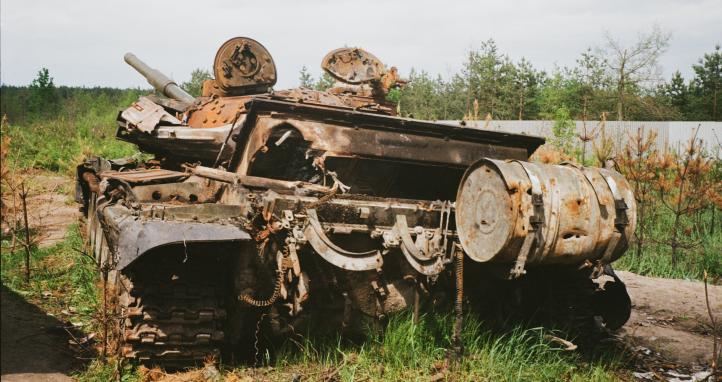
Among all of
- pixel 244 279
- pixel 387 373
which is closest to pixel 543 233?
Result: pixel 387 373

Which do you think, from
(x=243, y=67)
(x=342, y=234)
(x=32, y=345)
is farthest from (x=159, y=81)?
(x=342, y=234)

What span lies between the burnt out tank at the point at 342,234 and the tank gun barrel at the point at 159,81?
296 cm

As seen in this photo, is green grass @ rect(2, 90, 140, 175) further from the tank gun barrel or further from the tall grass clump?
the tall grass clump

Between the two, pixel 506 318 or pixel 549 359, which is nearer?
pixel 549 359

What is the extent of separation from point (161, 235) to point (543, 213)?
7.34ft

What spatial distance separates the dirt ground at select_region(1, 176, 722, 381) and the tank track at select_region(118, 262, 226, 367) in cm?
61

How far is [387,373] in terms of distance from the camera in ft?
15.0

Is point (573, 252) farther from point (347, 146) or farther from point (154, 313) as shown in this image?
point (154, 313)

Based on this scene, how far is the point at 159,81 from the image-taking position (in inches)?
370

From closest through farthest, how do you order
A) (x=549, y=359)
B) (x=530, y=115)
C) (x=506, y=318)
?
(x=549, y=359) < (x=506, y=318) < (x=530, y=115)

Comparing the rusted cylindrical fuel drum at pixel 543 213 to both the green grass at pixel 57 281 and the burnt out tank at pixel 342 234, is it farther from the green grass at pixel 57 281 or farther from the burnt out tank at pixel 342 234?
the green grass at pixel 57 281

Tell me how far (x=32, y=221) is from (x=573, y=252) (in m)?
8.32

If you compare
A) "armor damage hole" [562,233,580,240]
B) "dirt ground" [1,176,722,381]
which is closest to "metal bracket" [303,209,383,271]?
"armor damage hole" [562,233,580,240]

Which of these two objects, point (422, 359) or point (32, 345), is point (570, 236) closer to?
point (422, 359)
